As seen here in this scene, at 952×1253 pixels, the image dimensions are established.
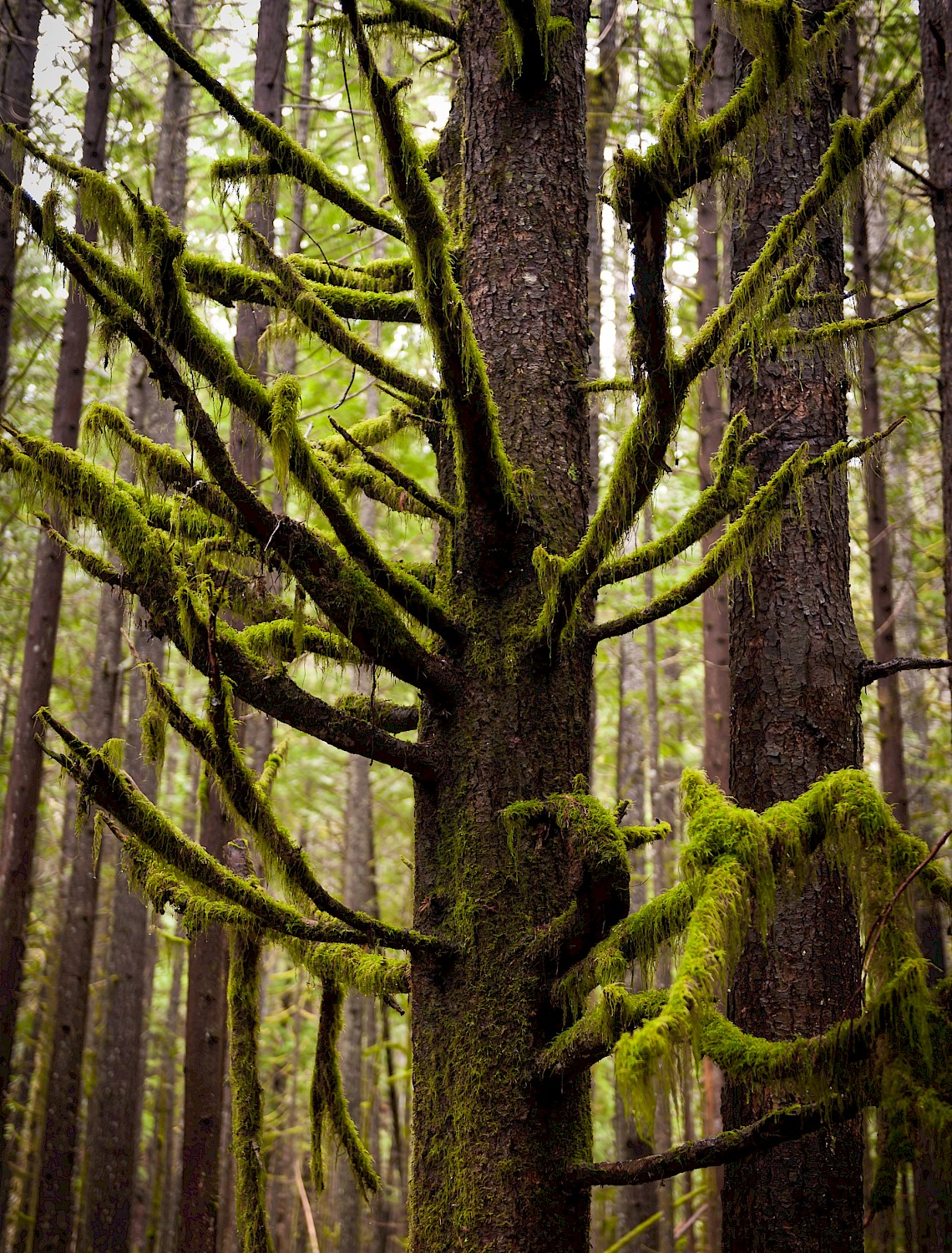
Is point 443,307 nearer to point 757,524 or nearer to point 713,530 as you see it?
point 757,524

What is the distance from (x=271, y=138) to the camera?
131 inches

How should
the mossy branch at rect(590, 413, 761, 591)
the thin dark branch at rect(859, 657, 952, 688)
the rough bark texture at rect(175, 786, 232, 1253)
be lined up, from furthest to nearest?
the rough bark texture at rect(175, 786, 232, 1253)
the thin dark branch at rect(859, 657, 952, 688)
the mossy branch at rect(590, 413, 761, 591)

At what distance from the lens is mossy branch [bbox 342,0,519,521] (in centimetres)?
229

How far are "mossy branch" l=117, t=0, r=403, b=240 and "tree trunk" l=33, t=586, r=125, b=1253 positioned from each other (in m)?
→ 7.64

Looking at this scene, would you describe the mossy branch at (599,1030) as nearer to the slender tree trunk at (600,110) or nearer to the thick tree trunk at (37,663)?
the thick tree trunk at (37,663)

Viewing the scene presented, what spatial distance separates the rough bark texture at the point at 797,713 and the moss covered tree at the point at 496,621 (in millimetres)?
1557

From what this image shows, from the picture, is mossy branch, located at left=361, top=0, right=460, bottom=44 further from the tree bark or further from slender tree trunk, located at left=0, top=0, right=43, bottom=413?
the tree bark

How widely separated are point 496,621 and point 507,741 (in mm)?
399

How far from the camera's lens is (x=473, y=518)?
3145 millimetres

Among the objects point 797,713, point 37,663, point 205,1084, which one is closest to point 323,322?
point 797,713

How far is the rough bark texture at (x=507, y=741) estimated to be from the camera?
2791 mm

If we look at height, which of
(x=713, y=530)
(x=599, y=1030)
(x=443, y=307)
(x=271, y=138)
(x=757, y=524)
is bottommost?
(x=599, y=1030)

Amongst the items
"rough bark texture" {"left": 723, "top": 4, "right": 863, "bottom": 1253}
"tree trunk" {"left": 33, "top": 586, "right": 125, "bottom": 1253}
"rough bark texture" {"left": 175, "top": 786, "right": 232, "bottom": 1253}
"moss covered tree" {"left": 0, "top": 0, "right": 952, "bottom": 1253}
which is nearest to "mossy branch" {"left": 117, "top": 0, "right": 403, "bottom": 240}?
"moss covered tree" {"left": 0, "top": 0, "right": 952, "bottom": 1253}

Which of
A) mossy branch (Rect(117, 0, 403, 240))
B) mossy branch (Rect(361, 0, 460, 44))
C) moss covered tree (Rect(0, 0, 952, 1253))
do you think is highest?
mossy branch (Rect(361, 0, 460, 44))
